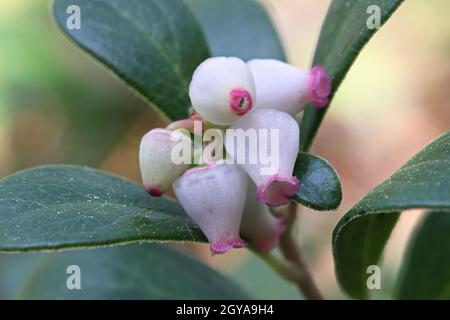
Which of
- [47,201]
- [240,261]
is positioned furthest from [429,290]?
[240,261]

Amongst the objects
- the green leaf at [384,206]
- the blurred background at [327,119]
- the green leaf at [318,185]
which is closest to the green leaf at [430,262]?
the green leaf at [384,206]

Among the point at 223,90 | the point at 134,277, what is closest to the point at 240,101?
the point at 223,90

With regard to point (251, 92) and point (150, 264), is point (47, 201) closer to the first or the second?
point (251, 92)

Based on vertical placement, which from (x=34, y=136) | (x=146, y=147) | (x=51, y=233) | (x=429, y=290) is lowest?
(x=429, y=290)

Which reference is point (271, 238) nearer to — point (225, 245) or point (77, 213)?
point (225, 245)

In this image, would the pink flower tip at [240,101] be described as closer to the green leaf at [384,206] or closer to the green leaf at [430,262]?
the green leaf at [384,206]
